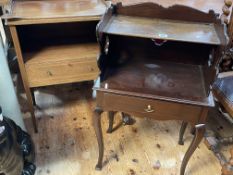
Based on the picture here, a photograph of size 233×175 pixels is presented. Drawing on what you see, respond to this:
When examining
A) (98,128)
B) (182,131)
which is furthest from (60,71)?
(182,131)

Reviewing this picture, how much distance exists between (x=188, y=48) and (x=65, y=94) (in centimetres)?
111

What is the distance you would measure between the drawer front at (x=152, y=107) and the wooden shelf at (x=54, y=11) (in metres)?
0.47

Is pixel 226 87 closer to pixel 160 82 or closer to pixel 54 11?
pixel 160 82

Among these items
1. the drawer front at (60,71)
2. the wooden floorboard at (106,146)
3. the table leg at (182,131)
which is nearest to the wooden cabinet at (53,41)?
the drawer front at (60,71)

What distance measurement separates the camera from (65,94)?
6.73 feet

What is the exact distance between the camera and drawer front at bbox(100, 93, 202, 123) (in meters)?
1.12

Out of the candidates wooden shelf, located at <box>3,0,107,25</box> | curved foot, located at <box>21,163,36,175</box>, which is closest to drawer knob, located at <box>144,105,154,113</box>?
wooden shelf, located at <box>3,0,107,25</box>

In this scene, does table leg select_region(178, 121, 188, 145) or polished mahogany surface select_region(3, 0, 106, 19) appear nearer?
polished mahogany surface select_region(3, 0, 106, 19)

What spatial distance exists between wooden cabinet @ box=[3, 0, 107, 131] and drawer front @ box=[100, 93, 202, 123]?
41 cm

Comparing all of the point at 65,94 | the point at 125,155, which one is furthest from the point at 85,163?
the point at 65,94

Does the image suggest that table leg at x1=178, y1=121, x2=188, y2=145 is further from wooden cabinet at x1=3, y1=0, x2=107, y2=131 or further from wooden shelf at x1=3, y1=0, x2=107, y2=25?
wooden shelf at x1=3, y1=0, x2=107, y2=25

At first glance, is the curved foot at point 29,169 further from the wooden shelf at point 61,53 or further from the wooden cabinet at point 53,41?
the wooden shelf at point 61,53

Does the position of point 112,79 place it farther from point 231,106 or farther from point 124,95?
point 231,106

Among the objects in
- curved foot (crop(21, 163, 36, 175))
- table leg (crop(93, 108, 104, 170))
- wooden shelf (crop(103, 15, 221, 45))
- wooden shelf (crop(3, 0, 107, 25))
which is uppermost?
wooden shelf (crop(103, 15, 221, 45))
